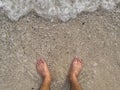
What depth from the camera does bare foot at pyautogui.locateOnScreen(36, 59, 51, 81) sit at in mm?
4164

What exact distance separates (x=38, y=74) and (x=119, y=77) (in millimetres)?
864

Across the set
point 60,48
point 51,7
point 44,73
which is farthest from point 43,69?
point 51,7

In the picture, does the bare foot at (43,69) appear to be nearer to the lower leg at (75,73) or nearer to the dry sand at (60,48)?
the dry sand at (60,48)

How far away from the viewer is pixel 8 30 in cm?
415

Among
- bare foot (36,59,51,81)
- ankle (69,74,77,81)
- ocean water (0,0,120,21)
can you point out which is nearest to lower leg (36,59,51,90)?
bare foot (36,59,51,81)

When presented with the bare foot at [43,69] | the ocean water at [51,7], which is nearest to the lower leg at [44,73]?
the bare foot at [43,69]

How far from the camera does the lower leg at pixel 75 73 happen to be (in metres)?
4.11

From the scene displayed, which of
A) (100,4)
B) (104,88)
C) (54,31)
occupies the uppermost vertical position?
(100,4)

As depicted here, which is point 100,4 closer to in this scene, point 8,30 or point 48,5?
point 48,5

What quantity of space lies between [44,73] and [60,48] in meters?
0.31

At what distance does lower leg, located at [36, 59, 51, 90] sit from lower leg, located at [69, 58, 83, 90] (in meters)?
0.23

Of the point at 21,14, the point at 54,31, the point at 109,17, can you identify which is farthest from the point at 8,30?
the point at 109,17

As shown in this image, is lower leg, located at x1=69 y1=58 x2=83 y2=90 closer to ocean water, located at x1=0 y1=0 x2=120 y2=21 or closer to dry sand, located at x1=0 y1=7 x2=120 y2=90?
dry sand, located at x1=0 y1=7 x2=120 y2=90

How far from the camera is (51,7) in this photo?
13.8 feet
